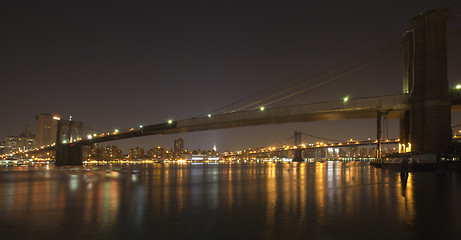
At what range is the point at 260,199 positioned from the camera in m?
11.3

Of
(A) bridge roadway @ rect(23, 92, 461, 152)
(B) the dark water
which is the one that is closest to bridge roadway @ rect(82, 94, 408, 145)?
(A) bridge roadway @ rect(23, 92, 461, 152)

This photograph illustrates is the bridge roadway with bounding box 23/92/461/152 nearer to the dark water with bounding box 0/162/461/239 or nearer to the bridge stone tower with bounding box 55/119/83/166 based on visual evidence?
the bridge stone tower with bounding box 55/119/83/166

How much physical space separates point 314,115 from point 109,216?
4227 centimetres

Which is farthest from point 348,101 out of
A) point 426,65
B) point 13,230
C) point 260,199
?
point 13,230

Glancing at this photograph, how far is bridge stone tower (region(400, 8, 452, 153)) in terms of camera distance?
32.0 metres

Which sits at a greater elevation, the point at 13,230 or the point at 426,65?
the point at 426,65

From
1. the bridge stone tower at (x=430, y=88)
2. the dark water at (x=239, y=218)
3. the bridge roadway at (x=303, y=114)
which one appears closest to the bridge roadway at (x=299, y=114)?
the bridge roadway at (x=303, y=114)

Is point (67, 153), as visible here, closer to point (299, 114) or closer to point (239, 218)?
point (299, 114)

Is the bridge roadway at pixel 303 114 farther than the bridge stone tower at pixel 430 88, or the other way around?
the bridge roadway at pixel 303 114

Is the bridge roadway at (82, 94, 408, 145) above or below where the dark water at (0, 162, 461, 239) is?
above

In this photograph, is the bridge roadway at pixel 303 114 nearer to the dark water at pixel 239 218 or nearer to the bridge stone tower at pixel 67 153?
the bridge stone tower at pixel 67 153

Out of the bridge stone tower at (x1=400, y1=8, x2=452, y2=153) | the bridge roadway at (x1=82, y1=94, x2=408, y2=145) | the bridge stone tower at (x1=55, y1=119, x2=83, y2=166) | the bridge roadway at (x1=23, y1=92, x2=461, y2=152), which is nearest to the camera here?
the bridge stone tower at (x1=400, y1=8, x2=452, y2=153)

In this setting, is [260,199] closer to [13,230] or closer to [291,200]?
[291,200]

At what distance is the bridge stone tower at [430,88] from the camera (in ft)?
105
